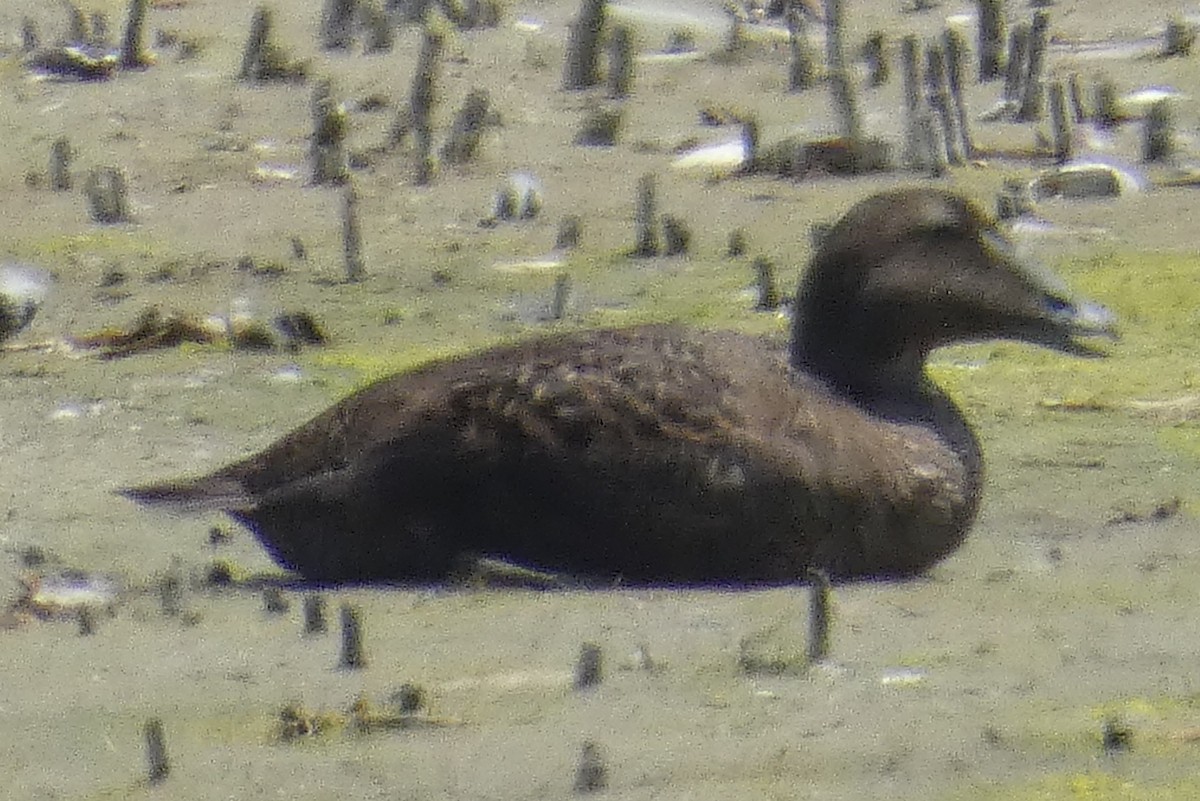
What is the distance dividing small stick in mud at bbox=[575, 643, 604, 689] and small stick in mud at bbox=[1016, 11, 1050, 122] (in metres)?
5.88

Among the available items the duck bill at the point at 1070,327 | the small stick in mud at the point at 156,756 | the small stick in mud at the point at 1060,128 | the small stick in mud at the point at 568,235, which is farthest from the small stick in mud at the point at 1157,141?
the small stick in mud at the point at 156,756

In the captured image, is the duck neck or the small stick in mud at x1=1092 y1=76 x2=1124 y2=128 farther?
the small stick in mud at x1=1092 y1=76 x2=1124 y2=128

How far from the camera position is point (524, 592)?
5418 mm

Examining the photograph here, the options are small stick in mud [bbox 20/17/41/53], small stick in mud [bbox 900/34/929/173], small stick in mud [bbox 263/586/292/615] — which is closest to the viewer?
small stick in mud [bbox 263/586/292/615]

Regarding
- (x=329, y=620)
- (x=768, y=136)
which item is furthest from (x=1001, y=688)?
(x=768, y=136)

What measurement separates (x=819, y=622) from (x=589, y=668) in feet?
1.38

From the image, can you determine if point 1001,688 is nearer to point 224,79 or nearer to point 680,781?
point 680,781

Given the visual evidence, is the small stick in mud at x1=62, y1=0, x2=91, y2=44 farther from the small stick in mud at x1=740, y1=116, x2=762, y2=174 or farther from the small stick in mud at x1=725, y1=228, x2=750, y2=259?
the small stick in mud at x1=725, y1=228, x2=750, y2=259

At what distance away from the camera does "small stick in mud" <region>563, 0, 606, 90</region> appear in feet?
36.4

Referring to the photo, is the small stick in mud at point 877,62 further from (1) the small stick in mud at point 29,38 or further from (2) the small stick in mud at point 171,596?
(2) the small stick in mud at point 171,596

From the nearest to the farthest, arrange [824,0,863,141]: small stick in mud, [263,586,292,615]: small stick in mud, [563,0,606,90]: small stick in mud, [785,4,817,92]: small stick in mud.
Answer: [263,586,292,615]: small stick in mud → [824,0,863,141]: small stick in mud → [785,4,817,92]: small stick in mud → [563,0,606,90]: small stick in mud

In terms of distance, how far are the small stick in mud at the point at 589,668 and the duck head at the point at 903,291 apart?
139 cm

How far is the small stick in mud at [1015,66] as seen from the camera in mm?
10180

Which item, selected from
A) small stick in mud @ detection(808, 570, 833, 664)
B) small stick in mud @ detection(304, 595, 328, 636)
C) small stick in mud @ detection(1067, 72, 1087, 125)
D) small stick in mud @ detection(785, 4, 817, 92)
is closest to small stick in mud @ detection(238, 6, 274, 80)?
small stick in mud @ detection(785, 4, 817, 92)
